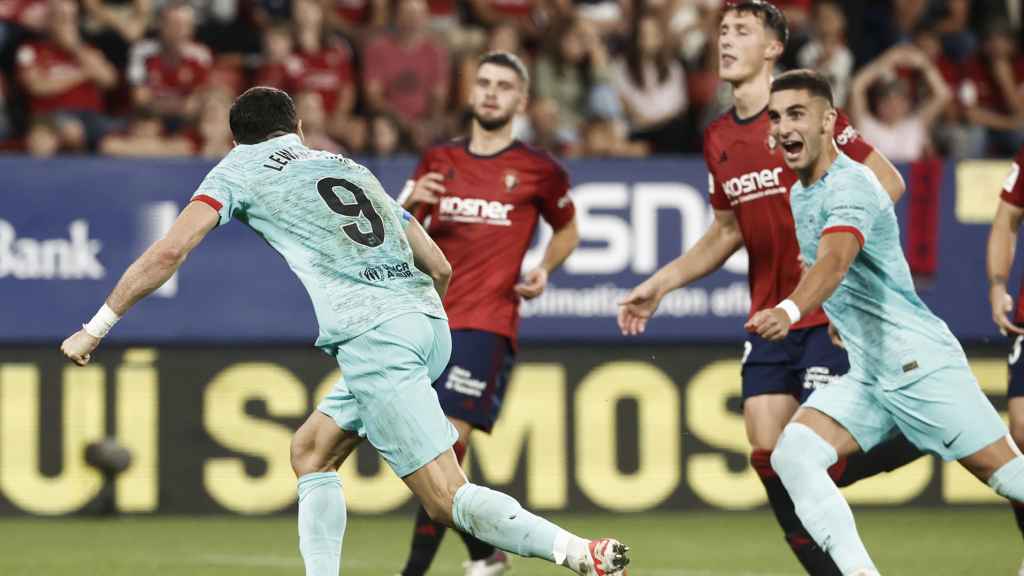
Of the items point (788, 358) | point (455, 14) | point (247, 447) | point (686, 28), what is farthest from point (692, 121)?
point (788, 358)

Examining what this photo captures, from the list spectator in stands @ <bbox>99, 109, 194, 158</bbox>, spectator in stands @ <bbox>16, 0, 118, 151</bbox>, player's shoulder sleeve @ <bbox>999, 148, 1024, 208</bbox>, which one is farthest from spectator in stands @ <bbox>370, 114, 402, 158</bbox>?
player's shoulder sleeve @ <bbox>999, 148, 1024, 208</bbox>

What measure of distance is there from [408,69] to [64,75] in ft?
8.13

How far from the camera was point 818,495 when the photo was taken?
664 cm

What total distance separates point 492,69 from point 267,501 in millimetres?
3892

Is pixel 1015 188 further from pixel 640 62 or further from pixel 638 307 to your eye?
pixel 640 62

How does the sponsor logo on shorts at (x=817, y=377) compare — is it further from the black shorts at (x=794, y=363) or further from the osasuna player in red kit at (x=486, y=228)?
the osasuna player in red kit at (x=486, y=228)

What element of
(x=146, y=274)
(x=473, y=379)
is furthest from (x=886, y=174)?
(x=146, y=274)

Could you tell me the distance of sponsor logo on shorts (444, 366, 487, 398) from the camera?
844 cm

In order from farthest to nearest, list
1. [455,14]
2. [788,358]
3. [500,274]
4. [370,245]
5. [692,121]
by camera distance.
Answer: [455,14]
[692,121]
[500,274]
[788,358]
[370,245]

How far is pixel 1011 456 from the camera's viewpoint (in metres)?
6.81

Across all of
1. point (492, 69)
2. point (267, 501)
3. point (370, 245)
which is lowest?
point (267, 501)

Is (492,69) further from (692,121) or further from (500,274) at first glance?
(692,121)

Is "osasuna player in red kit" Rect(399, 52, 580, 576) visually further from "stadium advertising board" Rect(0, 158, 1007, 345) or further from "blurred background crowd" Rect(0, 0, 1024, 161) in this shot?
"blurred background crowd" Rect(0, 0, 1024, 161)

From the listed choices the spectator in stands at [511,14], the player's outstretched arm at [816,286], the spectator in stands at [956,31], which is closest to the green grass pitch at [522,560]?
the player's outstretched arm at [816,286]
